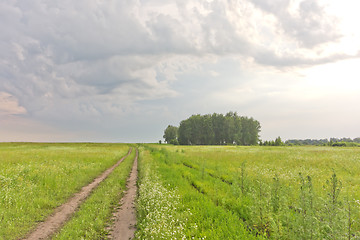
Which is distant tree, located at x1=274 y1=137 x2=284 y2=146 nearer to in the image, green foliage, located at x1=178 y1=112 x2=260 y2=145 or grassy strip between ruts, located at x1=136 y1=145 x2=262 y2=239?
green foliage, located at x1=178 y1=112 x2=260 y2=145

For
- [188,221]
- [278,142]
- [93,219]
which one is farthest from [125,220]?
[278,142]

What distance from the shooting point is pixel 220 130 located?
113625 mm

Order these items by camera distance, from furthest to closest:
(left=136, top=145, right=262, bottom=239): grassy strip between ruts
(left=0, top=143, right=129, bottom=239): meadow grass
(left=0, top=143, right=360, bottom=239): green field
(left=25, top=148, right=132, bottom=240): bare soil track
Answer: (left=0, top=143, right=129, bottom=239): meadow grass → (left=25, top=148, right=132, bottom=240): bare soil track → (left=136, top=145, right=262, bottom=239): grassy strip between ruts → (left=0, top=143, right=360, bottom=239): green field

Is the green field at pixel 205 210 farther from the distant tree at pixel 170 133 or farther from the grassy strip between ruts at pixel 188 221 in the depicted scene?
the distant tree at pixel 170 133

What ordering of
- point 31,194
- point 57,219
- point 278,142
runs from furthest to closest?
1. point 278,142
2. point 31,194
3. point 57,219

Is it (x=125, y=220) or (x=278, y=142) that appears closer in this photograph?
(x=125, y=220)

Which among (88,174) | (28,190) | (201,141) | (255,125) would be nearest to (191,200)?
(28,190)

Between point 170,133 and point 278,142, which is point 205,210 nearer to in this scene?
point 278,142

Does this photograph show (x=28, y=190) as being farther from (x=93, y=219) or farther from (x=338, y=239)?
(x=338, y=239)

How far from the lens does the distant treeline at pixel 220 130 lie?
111m

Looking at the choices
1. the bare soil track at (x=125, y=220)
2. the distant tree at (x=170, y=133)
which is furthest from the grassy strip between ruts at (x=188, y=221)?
the distant tree at (x=170, y=133)

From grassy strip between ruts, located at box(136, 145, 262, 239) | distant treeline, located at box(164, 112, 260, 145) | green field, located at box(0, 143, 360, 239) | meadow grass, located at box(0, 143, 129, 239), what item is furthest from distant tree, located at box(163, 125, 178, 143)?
grassy strip between ruts, located at box(136, 145, 262, 239)

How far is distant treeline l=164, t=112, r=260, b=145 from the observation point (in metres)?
111

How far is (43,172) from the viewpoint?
17188 mm
